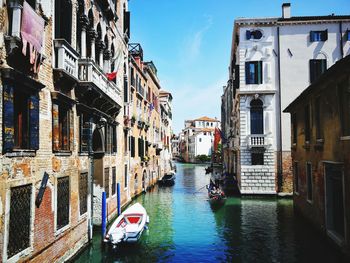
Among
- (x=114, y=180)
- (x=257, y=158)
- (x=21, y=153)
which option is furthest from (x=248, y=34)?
(x=21, y=153)

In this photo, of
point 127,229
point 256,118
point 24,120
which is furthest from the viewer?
point 256,118

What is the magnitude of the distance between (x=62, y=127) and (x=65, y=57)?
6.77 ft

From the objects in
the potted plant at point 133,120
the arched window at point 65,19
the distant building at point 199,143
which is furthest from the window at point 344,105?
the distant building at point 199,143

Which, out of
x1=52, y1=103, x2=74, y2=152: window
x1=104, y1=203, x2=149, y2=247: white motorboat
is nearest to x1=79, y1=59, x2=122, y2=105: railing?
x1=52, y1=103, x2=74, y2=152: window

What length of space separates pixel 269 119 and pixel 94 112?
44.8ft

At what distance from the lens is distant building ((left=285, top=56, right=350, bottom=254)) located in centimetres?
859

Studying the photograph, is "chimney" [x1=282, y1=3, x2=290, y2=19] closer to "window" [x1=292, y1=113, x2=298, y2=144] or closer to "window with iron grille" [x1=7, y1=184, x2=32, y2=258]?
"window" [x1=292, y1=113, x2=298, y2=144]

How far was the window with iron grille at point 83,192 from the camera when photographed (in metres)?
10.2

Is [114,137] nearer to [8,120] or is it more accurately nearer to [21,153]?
[21,153]

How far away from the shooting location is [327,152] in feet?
33.5

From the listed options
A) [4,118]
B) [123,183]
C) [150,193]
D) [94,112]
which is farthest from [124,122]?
[4,118]

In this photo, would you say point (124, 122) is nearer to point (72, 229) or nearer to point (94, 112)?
point (94, 112)

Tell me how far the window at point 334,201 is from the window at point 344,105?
147cm

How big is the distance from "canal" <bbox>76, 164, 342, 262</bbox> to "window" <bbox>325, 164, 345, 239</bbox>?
2.34ft
